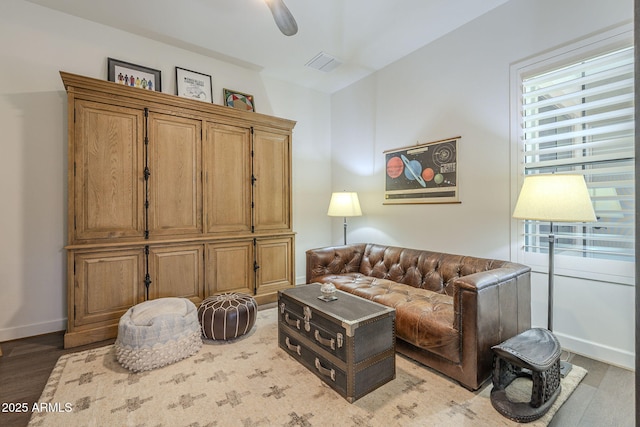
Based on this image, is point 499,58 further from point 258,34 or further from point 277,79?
point 277,79

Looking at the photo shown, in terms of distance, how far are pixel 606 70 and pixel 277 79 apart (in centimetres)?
359

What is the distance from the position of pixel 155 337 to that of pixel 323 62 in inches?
139

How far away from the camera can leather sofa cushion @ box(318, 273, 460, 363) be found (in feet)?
6.19

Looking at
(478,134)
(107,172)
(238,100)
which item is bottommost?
(107,172)

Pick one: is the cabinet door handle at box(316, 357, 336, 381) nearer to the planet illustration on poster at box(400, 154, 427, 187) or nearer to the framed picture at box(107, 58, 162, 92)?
the planet illustration on poster at box(400, 154, 427, 187)

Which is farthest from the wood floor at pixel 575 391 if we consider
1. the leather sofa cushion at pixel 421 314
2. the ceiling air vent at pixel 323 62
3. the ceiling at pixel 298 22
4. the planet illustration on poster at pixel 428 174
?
the ceiling air vent at pixel 323 62

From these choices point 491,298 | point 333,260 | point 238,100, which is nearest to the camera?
point 491,298

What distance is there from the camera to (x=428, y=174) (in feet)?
10.6

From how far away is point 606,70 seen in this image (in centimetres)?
213

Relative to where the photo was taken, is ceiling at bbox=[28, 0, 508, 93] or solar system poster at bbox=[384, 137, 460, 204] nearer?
ceiling at bbox=[28, 0, 508, 93]

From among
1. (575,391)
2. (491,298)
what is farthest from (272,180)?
(575,391)

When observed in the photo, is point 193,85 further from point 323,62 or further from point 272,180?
point 323,62

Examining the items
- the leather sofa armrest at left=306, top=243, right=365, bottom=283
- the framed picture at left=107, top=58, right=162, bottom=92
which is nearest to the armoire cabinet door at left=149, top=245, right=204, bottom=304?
the leather sofa armrest at left=306, top=243, right=365, bottom=283

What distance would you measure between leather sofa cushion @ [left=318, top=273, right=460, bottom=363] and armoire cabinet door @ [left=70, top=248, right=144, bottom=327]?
A: 2.00 metres
